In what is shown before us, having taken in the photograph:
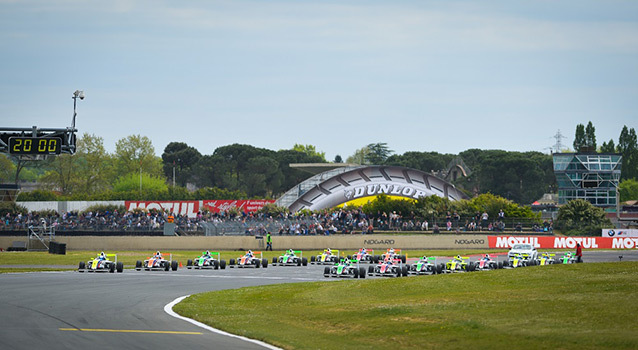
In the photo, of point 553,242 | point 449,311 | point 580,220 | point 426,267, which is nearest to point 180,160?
point 580,220

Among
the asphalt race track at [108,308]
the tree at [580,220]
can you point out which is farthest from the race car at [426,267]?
the tree at [580,220]

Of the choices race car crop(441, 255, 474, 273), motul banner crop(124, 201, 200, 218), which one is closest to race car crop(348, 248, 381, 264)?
race car crop(441, 255, 474, 273)

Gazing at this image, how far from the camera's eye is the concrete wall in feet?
207

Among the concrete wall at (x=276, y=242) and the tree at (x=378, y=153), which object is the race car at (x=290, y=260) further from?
the tree at (x=378, y=153)

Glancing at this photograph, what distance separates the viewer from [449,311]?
19172mm

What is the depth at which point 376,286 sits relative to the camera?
27.5 meters

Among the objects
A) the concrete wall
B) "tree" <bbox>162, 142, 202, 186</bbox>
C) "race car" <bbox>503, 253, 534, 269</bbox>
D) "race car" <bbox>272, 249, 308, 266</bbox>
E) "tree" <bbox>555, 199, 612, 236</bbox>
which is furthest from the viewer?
"tree" <bbox>162, 142, 202, 186</bbox>

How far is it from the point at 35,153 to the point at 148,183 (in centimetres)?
10561

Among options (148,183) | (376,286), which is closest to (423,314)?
(376,286)

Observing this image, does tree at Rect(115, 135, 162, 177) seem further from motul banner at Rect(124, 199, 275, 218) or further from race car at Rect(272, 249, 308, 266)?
race car at Rect(272, 249, 308, 266)

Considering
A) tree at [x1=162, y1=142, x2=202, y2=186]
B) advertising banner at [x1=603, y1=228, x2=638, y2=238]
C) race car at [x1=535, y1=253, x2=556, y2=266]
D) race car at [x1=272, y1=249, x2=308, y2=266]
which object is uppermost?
tree at [x1=162, y1=142, x2=202, y2=186]

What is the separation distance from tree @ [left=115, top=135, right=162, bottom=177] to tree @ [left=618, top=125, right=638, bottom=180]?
94.5 m

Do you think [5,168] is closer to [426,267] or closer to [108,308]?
[426,267]

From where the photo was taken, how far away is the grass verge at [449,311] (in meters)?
15.4
